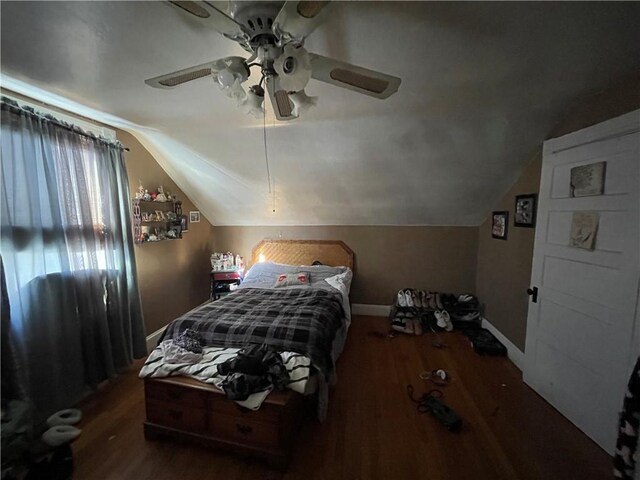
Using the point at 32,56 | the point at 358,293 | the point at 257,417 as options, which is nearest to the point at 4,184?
the point at 32,56

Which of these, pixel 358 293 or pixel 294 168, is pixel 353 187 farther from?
pixel 358 293

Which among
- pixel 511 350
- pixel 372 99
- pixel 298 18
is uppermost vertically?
pixel 372 99

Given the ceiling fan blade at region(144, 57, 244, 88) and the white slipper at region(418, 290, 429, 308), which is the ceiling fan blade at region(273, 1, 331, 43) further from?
the white slipper at region(418, 290, 429, 308)

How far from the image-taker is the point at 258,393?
1518mm

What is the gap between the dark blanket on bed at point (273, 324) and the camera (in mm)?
1921

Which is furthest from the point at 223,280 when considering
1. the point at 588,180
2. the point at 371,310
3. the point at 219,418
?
the point at 588,180

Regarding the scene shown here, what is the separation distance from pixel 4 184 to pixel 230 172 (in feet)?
5.98

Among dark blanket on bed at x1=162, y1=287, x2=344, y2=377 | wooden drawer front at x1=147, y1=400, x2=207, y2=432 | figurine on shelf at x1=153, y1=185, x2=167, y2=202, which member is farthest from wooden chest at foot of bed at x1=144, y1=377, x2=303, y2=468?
figurine on shelf at x1=153, y1=185, x2=167, y2=202

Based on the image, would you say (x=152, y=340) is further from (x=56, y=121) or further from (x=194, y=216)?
(x=56, y=121)

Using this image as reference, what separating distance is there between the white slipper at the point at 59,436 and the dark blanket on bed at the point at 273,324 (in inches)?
28.2

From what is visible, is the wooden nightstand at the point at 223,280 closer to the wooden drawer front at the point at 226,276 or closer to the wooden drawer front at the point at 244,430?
the wooden drawer front at the point at 226,276

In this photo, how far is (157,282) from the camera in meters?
3.06

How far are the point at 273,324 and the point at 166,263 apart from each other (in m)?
1.90

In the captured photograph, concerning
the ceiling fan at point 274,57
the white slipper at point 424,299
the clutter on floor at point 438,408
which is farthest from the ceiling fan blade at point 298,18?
the white slipper at point 424,299
